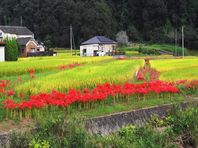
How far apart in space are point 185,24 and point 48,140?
95365mm

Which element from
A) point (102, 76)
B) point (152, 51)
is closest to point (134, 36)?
point (152, 51)

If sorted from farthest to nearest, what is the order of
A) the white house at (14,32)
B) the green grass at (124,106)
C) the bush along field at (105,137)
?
1. the white house at (14,32)
2. the green grass at (124,106)
3. the bush along field at (105,137)

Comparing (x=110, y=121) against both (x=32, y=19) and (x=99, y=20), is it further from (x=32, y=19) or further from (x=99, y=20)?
(x=32, y=19)

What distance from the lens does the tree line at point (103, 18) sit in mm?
87562

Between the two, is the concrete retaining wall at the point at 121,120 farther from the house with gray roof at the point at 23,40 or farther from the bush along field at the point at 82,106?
the house with gray roof at the point at 23,40

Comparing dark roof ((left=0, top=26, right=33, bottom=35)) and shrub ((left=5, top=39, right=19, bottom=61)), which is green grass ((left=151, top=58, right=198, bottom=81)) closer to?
shrub ((left=5, top=39, right=19, bottom=61))

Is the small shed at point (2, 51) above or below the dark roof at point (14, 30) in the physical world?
below

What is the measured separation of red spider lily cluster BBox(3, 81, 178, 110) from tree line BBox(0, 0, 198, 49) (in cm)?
6775

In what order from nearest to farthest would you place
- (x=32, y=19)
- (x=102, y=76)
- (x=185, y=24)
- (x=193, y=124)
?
(x=193, y=124) < (x=102, y=76) < (x=32, y=19) < (x=185, y=24)

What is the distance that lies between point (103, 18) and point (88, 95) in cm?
7416

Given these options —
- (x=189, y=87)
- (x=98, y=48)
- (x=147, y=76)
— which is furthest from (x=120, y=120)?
(x=98, y=48)

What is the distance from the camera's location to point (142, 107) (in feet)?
51.6

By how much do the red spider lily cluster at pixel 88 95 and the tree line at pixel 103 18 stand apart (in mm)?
67752

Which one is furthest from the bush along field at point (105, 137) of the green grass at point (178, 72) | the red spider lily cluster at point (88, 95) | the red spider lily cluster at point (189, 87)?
the green grass at point (178, 72)
